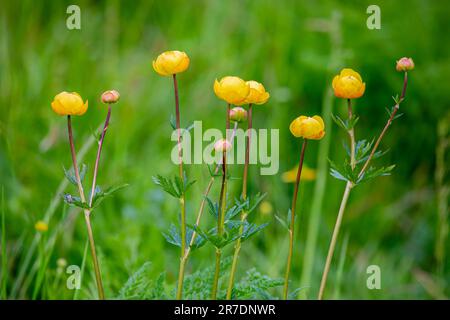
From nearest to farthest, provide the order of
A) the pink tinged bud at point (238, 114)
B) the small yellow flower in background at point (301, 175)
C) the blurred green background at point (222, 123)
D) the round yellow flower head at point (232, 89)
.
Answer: the round yellow flower head at point (232, 89) < the pink tinged bud at point (238, 114) < the blurred green background at point (222, 123) < the small yellow flower in background at point (301, 175)

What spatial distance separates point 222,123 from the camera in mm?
2146

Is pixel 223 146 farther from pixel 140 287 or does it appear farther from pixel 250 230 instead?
pixel 140 287

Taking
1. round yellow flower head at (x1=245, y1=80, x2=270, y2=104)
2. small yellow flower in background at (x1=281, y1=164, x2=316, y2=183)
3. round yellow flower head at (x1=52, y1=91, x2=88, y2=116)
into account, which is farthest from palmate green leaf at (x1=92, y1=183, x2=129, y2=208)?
small yellow flower in background at (x1=281, y1=164, x2=316, y2=183)

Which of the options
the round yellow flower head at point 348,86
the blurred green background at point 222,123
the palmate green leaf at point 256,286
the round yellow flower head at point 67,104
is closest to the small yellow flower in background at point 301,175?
the blurred green background at point 222,123

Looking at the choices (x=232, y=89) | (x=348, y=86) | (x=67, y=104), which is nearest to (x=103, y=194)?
(x=67, y=104)

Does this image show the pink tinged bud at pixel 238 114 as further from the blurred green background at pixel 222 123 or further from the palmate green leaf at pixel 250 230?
the blurred green background at pixel 222 123

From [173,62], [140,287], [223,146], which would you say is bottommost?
[140,287]

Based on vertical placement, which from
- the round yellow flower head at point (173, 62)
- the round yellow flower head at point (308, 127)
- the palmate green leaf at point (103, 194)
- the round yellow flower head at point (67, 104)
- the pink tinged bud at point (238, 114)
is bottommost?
the palmate green leaf at point (103, 194)

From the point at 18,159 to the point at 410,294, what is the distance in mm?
1249

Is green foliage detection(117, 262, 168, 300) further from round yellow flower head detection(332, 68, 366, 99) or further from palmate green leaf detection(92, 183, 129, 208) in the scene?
round yellow flower head detection(332, 68, 366, 99)

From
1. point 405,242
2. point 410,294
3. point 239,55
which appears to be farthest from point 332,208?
point 239,55

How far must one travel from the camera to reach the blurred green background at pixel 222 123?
1.67 meters

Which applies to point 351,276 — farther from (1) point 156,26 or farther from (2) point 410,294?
(1) point 156,26

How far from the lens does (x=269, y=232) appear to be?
1.84 metres
